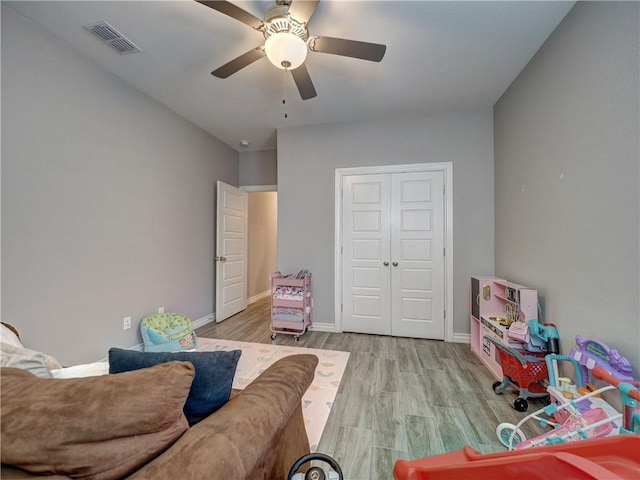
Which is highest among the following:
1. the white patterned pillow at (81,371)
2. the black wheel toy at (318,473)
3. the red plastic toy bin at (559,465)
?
the white patterned pillow at (81,371)

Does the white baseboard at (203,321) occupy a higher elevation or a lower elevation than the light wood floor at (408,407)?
higher

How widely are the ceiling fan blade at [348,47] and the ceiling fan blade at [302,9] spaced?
12 centimetres

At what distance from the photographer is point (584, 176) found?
5.41ft

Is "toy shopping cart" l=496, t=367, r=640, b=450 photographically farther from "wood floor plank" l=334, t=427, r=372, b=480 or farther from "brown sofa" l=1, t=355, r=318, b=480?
"brown sofa" l=1, t=355, r=318, b=480

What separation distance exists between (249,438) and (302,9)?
2105 millimetres

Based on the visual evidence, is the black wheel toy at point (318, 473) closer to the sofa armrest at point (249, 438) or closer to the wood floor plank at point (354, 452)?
the sofa armrest at point (249, 438)

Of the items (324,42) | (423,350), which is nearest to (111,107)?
(324,42)

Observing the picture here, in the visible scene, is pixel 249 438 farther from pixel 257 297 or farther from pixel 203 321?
pixel 257 297

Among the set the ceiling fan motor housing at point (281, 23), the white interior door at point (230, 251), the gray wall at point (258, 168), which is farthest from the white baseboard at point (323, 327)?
the ceiling fan motor housing at point (281, 23)

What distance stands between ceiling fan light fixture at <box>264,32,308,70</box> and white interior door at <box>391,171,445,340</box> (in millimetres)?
1997

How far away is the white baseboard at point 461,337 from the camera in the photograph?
3078mm

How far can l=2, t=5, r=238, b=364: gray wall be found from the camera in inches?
70.9

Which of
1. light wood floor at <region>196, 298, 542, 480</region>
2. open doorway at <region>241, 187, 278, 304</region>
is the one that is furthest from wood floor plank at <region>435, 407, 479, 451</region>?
open doorway at <region>241, 187, 278, 304</region>

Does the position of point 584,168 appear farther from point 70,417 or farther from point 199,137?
point 199,137
